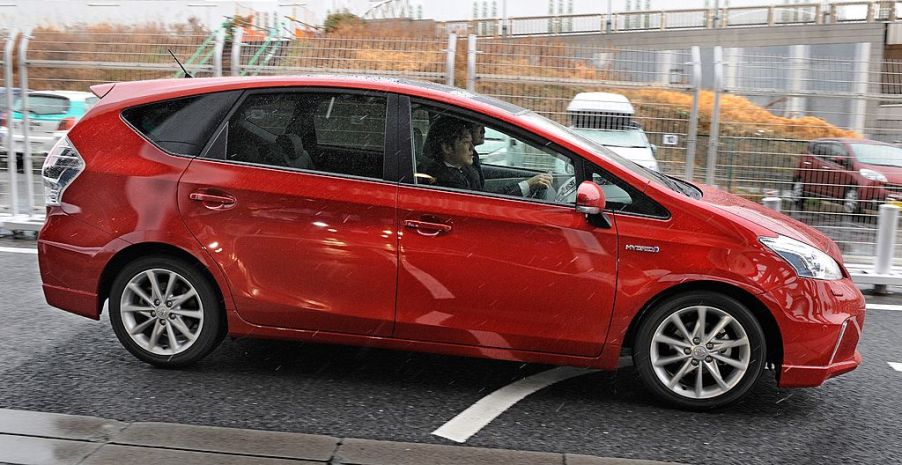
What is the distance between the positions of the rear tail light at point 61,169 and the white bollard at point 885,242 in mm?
6469

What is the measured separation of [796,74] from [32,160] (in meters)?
7.71

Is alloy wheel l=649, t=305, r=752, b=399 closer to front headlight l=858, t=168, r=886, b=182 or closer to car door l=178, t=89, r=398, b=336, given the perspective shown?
car door l=178, t=89, r=398, b=336

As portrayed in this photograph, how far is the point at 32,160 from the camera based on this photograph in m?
8.80

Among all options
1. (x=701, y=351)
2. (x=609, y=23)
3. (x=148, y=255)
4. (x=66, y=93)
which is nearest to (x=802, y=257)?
(x=701, y=351)

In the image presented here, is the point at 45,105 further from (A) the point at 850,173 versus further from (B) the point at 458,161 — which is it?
(A) the point at 850,173

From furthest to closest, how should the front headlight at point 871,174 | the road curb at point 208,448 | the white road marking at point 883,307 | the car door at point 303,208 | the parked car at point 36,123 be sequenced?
the parked car at point 36,123, the front headlight at point 871,174, the white road marking at point 883,307, the car door at point 303,208, the road curb at point 208,448

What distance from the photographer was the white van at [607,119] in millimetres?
7977

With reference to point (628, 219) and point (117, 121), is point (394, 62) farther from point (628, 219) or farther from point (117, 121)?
point (628, 219)

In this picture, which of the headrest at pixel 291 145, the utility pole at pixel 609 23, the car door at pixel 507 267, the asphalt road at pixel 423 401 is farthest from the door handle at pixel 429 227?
the utility pole at pixel 609 23

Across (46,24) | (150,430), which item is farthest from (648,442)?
(46,24)

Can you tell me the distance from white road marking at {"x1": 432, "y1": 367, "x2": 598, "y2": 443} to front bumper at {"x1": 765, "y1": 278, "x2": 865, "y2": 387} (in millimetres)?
1166

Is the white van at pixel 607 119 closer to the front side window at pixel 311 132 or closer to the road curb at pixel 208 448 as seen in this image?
the front side window at pixel 311 132

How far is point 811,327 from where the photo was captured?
13.7 ft

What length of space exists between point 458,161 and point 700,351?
1.55 meters
